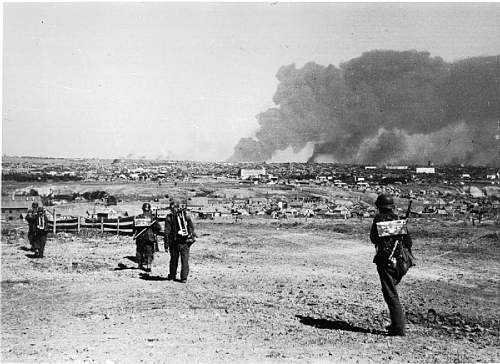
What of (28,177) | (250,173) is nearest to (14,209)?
(28,177)

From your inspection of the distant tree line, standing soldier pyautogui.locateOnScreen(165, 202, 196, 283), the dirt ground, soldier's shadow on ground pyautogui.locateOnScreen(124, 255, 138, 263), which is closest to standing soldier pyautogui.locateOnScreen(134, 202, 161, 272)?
the dirt ground

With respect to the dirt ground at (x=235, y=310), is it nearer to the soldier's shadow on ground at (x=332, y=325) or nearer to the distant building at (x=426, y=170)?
the soldier's shadow on ground at (x=332, y=325)

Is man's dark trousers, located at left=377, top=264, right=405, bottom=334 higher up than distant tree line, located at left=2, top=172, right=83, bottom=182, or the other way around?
distant tree line, located at left=2, top=172, right=83, bottom=182

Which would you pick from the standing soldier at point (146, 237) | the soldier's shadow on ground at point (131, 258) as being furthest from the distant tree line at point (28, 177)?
the standing soldier at point (146, 237)

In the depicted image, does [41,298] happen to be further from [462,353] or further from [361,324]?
[462,353]

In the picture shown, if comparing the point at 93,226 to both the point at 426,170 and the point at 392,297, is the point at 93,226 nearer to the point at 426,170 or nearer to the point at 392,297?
the point at 392,297

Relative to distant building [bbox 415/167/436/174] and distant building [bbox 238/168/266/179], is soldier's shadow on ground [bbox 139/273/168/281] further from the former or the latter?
distant building [bbox 415/167/436/174]
